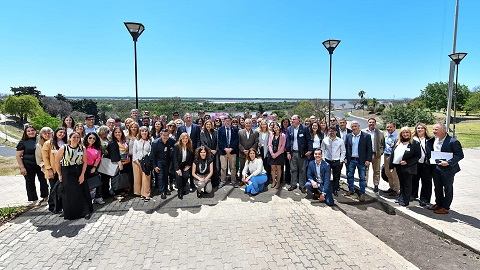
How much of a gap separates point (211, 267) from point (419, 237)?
3674mm

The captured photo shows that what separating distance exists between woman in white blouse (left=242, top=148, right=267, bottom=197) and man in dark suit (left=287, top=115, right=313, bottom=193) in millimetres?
802

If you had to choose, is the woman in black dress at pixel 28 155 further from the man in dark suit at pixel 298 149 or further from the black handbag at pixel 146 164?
the man in dark suit at pixel 298 149

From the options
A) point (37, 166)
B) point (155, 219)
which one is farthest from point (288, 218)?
point (37, 166)

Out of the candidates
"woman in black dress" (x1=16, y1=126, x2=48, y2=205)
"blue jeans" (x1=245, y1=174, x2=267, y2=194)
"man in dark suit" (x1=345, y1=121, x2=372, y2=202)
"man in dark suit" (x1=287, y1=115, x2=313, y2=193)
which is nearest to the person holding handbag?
"man in dark suit" (x1=345, y1=121, x2=372, y2=202)

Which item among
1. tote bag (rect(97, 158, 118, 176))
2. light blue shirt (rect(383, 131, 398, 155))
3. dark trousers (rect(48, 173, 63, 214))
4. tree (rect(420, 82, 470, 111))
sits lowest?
dark trousers (rect(48, 173, 63, 214))

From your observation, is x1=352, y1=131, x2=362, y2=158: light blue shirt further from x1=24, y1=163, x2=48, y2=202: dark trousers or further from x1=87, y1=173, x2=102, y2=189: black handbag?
x1=24, y1=163, x2=48, y2=202: dark trousers

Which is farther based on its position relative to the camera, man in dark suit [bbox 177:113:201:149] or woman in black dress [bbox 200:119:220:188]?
man in dark suit [bbox 177:113:201:149]

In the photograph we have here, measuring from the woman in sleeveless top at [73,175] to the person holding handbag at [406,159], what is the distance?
659 centimetres

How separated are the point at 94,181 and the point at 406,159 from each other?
6.72 metres

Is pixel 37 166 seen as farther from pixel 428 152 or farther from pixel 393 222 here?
pixel 428 152

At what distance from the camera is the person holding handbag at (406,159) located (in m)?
5.75

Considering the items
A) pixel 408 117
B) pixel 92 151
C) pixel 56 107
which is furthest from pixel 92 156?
pixel 56 107

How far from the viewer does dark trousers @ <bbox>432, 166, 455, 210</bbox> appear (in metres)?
5.36

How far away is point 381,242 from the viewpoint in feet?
14.7
